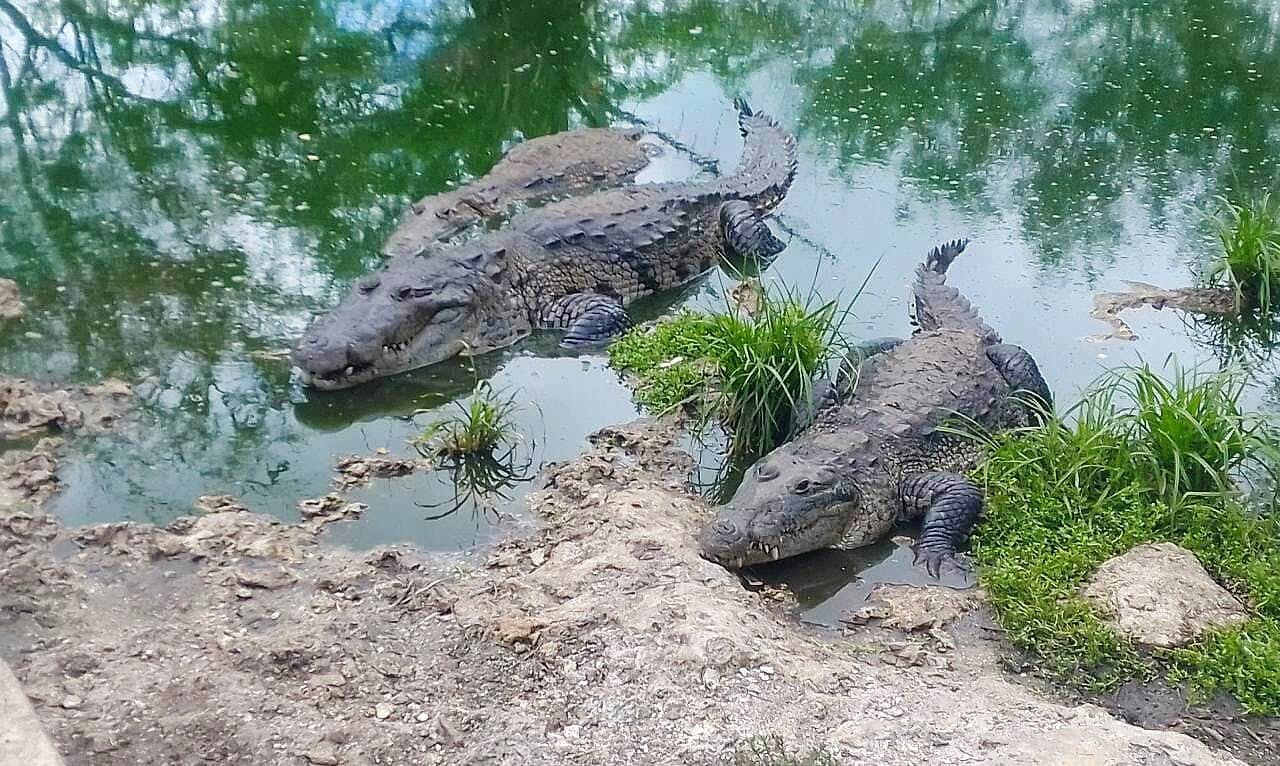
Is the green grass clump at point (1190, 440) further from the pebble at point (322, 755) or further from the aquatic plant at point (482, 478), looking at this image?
the pebble at point (322, 755)

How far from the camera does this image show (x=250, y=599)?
440cm

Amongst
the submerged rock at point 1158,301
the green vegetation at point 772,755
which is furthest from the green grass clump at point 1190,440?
the green vegetation at point 772,755

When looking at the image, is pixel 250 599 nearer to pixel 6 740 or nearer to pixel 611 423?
pixel 6 740

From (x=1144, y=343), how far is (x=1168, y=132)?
3334mm

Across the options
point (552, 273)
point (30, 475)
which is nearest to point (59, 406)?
point (30, 475)

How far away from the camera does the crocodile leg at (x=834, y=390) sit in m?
5.55

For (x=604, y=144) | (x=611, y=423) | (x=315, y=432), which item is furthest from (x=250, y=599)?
(x=604, y=144)

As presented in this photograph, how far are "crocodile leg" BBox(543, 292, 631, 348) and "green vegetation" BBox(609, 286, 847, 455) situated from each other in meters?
0.74

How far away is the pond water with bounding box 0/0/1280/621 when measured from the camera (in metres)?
5.86

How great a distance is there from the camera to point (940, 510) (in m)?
5.05

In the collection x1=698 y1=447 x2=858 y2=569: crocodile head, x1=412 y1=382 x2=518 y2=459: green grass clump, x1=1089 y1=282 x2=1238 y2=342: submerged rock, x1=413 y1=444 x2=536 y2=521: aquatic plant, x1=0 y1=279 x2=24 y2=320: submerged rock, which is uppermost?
x1=0 y1=279 x2=24 y2=320: submerged rock

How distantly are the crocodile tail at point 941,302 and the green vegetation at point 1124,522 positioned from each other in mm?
916

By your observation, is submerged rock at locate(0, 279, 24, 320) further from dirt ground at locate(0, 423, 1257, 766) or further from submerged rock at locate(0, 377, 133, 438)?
dirt ground at locate(0, 423, 1257, 766)

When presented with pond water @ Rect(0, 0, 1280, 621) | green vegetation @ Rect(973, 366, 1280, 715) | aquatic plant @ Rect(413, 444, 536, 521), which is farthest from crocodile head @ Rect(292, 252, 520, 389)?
green vegetation @ Rect(973, 366, 1280, 715)
